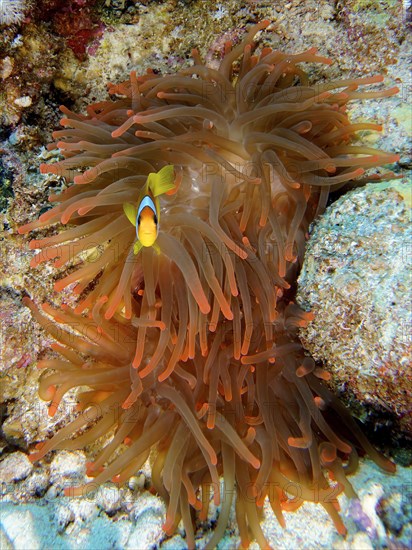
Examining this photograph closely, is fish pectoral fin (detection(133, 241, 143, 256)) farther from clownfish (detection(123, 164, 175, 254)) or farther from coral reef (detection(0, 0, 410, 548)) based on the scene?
coral reef (detection(0, 0, 410, 548))

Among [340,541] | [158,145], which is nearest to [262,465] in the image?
[340,541]

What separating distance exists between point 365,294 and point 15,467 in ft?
7.03

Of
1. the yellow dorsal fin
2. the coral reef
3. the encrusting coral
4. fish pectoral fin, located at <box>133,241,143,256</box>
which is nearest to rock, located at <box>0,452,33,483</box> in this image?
the coral reef

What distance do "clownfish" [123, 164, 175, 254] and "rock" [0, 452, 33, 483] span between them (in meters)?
1.43

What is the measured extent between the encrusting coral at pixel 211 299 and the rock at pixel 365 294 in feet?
0.40

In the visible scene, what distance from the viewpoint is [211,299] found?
224cm

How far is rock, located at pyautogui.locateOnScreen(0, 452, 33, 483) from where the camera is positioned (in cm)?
241

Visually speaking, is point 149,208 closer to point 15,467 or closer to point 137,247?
point 137,247

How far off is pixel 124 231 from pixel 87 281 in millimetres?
343

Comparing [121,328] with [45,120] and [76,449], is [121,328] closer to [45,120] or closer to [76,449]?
[76,449]

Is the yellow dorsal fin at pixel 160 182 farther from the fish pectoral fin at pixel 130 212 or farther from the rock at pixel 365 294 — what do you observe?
the rock at pixel 365 294

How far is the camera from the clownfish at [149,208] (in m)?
1.93

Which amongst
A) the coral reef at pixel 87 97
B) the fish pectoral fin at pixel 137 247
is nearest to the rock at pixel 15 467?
the coral reef at pixel 87 97

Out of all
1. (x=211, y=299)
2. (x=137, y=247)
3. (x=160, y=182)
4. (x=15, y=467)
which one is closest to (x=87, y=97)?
(x=160, y=182)
